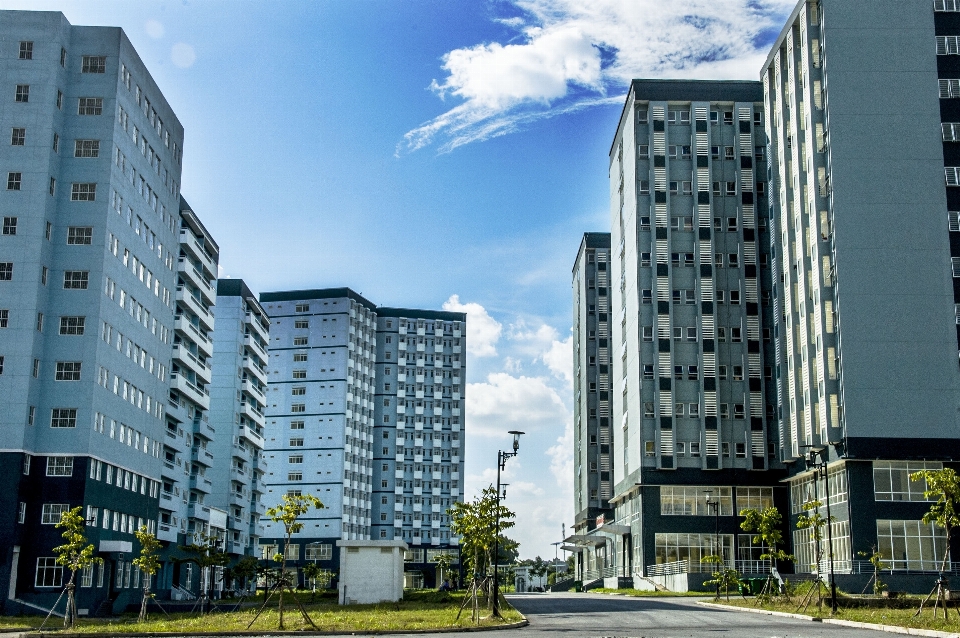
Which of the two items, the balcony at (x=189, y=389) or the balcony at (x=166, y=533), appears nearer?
the balcony at (x=166, y=533)

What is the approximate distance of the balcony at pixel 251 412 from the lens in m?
129

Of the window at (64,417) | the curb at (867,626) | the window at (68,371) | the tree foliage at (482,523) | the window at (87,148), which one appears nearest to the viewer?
the curb at (867,626)

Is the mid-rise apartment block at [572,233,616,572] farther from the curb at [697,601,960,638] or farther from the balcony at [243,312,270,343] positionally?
the curb at [697,601,960,638]

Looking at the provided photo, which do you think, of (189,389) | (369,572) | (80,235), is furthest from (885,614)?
(189,389)

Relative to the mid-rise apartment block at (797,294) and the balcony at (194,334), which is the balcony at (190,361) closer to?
the balcony at (194,334)

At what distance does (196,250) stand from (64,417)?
120 feet

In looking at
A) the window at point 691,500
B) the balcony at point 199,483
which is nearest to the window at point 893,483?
the window at point 691,500

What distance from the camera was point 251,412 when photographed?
13162 cm

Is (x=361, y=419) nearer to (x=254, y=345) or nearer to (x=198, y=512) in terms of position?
(x=254, y=345)

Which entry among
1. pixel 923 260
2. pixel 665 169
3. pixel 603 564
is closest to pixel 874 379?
pixel 923 260

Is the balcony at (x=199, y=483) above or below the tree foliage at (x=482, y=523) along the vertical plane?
above

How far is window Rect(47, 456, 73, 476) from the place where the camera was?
70.1 m

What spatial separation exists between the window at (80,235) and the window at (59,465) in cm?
1486

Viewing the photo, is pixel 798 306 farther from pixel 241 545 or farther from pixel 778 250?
pixel 241 545
